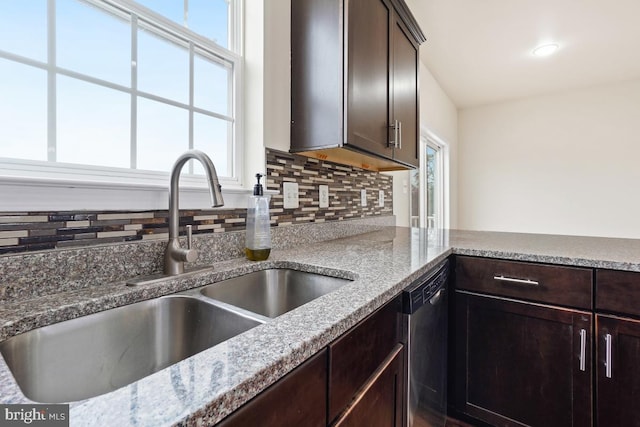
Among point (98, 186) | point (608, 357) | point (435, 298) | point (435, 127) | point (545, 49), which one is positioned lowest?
point (608, 357)

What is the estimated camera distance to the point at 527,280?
1.25 meters

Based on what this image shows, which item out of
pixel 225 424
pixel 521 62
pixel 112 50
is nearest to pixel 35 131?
pixel 112 50

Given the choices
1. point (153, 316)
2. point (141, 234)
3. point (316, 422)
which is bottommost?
point (316, 422)

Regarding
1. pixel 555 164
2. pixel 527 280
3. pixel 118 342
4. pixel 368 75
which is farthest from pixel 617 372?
pixel 555 164

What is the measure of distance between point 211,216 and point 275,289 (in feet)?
1.11

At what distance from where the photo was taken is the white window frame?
0.65 meters

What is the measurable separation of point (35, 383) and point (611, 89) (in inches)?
213

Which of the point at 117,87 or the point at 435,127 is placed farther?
the point at 435,127

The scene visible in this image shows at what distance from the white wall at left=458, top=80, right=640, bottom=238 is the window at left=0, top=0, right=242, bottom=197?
4214 millimetres

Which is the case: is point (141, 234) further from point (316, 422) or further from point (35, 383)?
point (316, 422)

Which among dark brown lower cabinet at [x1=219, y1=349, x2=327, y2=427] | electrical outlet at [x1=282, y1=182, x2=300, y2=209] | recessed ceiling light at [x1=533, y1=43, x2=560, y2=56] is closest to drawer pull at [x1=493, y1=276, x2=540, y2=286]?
electrical outlet at [x1=282, y1=182, x2=300, y2=209]

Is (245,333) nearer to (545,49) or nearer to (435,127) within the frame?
(435,127)

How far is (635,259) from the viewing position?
1106mm

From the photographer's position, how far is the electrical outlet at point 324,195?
1.55 meters
